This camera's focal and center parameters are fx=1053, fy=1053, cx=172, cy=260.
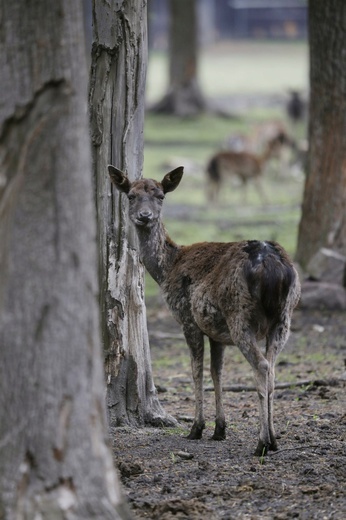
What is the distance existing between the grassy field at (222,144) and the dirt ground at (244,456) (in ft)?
16.7

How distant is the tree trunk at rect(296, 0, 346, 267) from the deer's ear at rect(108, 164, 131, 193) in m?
6.24

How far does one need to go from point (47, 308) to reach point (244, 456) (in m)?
2.65

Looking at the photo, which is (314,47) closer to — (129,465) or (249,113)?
(129,465)

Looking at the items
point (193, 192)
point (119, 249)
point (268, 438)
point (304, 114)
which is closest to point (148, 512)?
point (268, 438)

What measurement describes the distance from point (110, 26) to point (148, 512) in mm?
3481

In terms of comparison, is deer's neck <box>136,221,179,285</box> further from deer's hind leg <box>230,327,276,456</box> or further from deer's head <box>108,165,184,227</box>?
deer's hind leg <box>230,327,276,456</box>

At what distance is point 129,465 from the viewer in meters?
6.52

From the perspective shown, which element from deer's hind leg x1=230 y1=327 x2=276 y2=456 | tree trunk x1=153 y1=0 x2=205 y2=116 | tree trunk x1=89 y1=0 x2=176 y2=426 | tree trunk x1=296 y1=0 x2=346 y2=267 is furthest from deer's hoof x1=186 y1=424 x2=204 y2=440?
tree trunk x1=153 y1=0 x2=205 y2=116

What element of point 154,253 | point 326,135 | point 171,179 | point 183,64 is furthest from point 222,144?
point 154,253

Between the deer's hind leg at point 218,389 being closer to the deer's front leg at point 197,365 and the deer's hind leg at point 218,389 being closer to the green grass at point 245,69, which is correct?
the deer's front leg at point 197,365

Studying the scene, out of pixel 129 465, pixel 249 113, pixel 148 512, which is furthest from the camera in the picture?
pixel 249 113

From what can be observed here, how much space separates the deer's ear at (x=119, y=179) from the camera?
7.27 metres

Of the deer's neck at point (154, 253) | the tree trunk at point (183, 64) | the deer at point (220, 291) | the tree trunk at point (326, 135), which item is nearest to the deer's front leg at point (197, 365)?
the deer at point (220, 291)

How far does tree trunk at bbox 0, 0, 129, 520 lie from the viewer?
4.66 m
